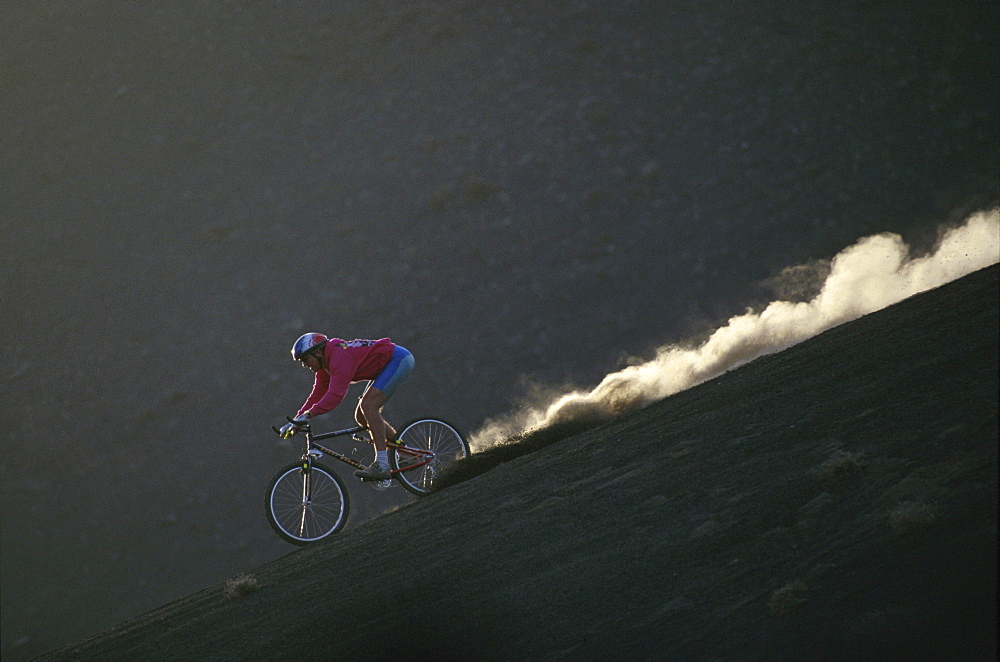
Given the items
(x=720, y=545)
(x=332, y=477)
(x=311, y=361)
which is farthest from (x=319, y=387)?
(x=720, y=545)

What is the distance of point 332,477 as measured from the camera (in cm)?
849

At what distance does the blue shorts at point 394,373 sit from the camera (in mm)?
8727

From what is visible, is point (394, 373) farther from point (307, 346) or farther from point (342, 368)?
point (307, 346)

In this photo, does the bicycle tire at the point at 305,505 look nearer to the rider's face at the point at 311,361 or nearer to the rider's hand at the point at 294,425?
the rider's hand at the point at 294,425

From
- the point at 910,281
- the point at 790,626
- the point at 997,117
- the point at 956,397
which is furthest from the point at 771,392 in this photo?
the point at 997,117

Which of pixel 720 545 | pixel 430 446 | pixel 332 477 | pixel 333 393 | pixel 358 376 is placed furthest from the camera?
pixel 430 446

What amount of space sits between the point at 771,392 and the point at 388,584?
3787mm

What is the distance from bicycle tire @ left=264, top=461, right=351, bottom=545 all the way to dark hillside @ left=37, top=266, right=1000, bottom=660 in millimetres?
351

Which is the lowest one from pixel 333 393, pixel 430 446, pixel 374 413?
pixel 430 446

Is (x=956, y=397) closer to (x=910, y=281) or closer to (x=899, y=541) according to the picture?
(x=899, y=541)

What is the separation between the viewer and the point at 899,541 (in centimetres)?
384

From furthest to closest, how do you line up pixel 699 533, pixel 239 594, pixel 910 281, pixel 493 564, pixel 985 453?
pixel 910 281 → pixel 239 594 → pixel 493 564 → pixel 699 533 → pixel 985 453

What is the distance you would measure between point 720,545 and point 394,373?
15.9 ft

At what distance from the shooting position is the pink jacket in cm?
821
